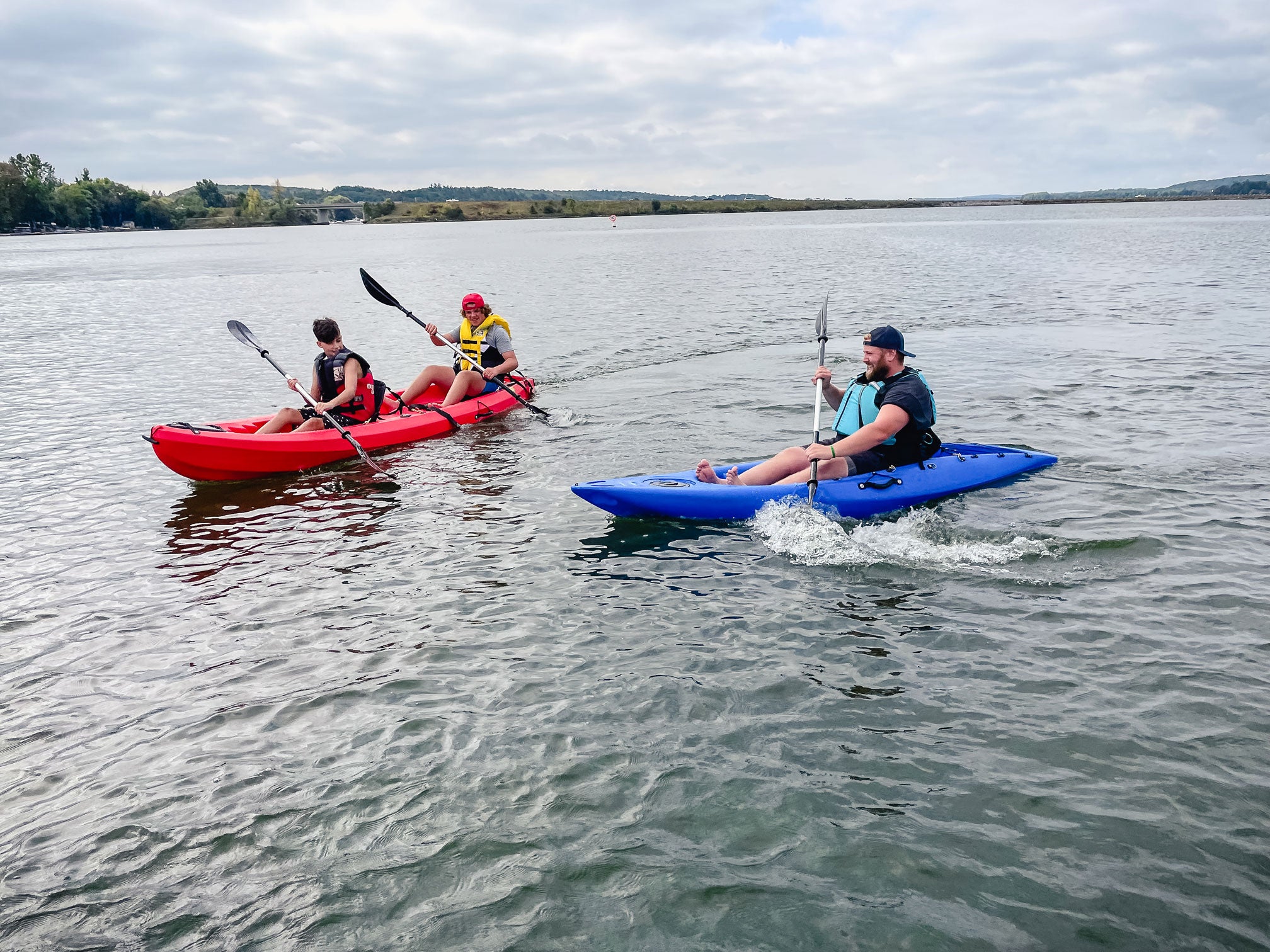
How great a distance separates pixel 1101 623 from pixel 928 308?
20.1m

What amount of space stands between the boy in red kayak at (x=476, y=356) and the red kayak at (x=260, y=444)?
0.98m

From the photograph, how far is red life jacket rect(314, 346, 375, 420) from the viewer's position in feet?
35.8

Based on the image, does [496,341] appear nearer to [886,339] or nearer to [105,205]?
[886,339]

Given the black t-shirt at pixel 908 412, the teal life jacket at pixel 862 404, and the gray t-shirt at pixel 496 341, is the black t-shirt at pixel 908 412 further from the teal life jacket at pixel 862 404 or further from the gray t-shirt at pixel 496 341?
the gray t-shirt at pixel 496 341

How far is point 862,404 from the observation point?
26.6ft

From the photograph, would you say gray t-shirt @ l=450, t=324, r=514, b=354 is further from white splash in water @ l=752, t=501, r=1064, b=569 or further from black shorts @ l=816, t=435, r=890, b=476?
white splash in water @ l=752, t=501, r=1064, b=569

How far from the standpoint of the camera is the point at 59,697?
18.2 ft

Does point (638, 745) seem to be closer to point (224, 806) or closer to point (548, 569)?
point (224, 806)

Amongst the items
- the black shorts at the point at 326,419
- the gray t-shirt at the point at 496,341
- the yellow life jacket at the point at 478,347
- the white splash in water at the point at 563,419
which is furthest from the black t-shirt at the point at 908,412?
the yellow life jacket at the point at 478,347

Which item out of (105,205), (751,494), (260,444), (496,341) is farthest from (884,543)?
(105,205)

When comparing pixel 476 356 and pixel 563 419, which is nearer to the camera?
pixel 563 419

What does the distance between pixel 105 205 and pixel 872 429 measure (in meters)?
158

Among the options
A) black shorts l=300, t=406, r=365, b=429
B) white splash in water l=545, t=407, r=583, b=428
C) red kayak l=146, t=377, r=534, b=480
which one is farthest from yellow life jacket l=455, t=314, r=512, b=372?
black shorts l=300, t=406, r=365, b=429

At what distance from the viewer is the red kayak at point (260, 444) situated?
9578 millimetres
